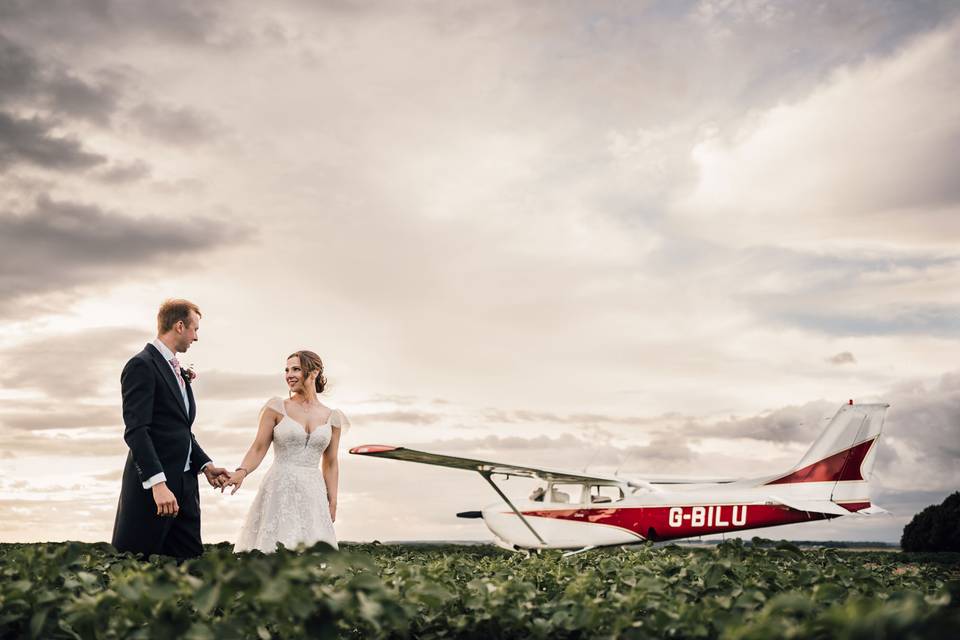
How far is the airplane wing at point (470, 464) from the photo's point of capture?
16280 mm

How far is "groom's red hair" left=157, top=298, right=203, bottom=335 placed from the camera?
18.2 ft

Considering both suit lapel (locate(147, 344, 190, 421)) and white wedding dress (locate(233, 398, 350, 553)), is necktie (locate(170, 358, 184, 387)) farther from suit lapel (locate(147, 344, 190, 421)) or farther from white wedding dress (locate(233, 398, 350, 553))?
white wedding dress (locate(233, 398, 350, 553))

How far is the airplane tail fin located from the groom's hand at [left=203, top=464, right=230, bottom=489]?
15.3m

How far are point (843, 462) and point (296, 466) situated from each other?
16059 millimetres

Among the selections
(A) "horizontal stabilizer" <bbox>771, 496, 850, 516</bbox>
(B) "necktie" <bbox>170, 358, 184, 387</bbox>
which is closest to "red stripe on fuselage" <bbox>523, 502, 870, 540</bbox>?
(A) "horizontal stabilizer" <bbox>771, 496, 850, 516</bbox>

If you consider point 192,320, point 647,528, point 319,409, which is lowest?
point 647,528

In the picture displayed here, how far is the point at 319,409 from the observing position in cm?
696

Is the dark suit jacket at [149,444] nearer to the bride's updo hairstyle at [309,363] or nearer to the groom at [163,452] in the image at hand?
the groom at [163,452]

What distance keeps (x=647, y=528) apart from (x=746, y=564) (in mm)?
14802

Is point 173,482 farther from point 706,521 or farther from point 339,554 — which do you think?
point 706,521

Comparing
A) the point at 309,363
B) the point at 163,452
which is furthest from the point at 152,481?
the point at 309,363

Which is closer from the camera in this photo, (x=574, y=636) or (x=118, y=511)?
(x=574, y=636)

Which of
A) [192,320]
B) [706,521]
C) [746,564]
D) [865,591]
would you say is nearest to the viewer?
[865,591]

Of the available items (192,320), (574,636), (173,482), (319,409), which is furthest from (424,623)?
(319,409)
